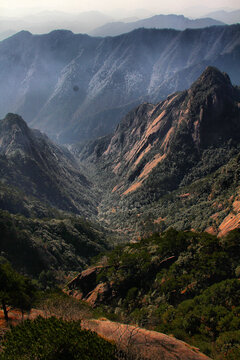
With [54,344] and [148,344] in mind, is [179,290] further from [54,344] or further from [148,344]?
[54,344]

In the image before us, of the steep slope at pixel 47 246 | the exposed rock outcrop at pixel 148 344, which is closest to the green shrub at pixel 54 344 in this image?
the exposed rock outcrop at pixel 148 344

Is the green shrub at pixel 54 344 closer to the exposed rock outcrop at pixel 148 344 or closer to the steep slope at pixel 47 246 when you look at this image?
the exposed rock outcrop at pixel 148 344

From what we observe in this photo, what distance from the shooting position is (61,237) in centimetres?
11900

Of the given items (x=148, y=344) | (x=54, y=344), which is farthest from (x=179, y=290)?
(x=54, y=344)

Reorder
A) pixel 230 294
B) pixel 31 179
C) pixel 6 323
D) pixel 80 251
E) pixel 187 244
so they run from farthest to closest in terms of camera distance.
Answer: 1. pixel 31 179
2. pixel 80 251
3. pixel 187 244
4. pixel 230 294
5. pixel 6 323

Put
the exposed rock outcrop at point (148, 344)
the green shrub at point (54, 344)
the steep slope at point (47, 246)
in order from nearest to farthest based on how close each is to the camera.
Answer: the green shrub at point (54, 344), the exposed rock outcrop at point (148, 344), the steep slope at point (47, 246)

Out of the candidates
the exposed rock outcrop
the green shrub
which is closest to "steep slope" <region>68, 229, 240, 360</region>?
the exposed rock outcrop

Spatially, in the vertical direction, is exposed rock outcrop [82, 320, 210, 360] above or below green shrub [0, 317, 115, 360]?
below

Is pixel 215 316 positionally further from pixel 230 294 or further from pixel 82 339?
pixel 82 339

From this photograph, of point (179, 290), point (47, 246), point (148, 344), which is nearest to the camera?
point (148, 344)

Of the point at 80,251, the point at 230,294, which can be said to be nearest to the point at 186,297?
the point at 230,294

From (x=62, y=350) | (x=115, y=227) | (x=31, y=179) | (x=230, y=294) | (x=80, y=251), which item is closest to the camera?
(x=62, y=350)

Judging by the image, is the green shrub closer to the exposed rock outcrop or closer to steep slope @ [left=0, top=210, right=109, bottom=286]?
the exposed rock outcrop

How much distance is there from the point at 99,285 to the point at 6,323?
92.4 feet
